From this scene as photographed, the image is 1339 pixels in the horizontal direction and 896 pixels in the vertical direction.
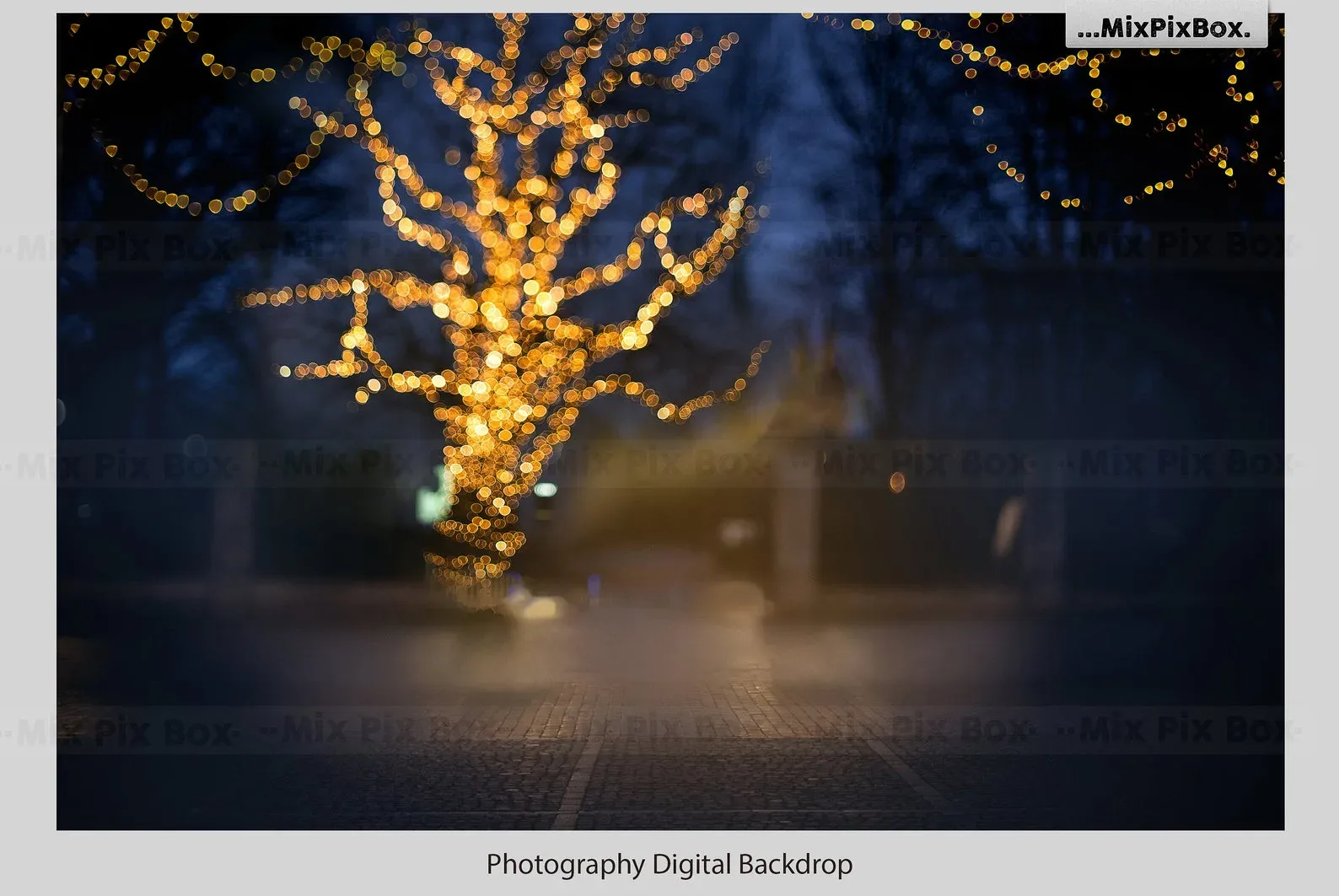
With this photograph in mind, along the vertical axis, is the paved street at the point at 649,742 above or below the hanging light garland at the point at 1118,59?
below

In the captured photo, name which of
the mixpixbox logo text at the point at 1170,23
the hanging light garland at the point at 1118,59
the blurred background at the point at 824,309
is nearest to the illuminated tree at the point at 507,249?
the blurred background at the point at 824,309

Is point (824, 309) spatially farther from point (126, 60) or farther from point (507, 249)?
point (126, 60)

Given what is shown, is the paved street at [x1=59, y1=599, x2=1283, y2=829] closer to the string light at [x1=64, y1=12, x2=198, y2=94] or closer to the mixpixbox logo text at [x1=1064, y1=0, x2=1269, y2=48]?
the mixpixbox logo text at [x1=1064, y1=0, x2=1269, y2=48]

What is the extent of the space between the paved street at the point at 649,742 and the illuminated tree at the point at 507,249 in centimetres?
279

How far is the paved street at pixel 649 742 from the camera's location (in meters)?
7.67

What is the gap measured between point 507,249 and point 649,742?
27.5 ft

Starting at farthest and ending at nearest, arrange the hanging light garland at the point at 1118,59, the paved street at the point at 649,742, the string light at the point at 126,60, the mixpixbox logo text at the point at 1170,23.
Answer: the string light at the point at 126,60, the hanging light garland at the point at 1118,59, the mixpixbox logo text at the point at 1170,23, the paved street at the point at 649,742

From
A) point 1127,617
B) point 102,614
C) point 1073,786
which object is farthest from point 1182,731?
point 102,614

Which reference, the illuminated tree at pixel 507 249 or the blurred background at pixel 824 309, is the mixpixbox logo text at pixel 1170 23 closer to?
the blurred background at pixel 824 309

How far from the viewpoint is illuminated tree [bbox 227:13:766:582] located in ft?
51.3

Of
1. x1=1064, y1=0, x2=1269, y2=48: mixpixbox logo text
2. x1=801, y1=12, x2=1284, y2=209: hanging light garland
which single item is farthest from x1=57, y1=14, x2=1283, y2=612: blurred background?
x1=1064, y1=0, x2=1269, y2=48: mixpixbox logo text

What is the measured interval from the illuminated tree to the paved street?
2.79 meters

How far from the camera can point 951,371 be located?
2577 cm

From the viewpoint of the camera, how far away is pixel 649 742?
9648mm
